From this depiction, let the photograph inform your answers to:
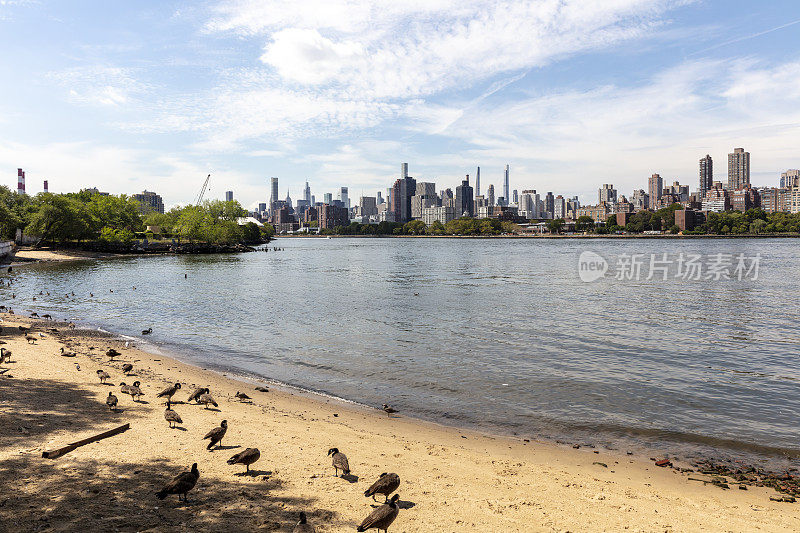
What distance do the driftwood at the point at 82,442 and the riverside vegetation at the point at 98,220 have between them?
356 feet

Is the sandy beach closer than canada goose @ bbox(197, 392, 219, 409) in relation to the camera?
Yes

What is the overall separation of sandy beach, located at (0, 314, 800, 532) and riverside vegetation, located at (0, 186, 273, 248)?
354ft

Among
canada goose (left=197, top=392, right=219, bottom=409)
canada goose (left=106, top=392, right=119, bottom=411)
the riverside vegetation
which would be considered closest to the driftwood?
canada goose (left=106, top=392, right=119, bottom=411)

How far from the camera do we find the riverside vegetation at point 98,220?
4158 inches

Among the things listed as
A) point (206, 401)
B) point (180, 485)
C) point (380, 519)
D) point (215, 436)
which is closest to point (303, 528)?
point (380, 519)

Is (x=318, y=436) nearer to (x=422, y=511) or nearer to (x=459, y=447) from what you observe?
(x=459, y=447)

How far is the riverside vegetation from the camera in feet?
→ 347

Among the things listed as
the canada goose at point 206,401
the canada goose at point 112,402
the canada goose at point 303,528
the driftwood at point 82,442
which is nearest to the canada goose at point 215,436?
the driftwood at point 82,442

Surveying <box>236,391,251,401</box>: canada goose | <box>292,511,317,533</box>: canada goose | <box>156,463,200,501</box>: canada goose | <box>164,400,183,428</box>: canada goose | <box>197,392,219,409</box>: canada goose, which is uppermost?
<box>156,463,200,501</box>: canada goose

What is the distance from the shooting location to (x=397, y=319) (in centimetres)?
3778

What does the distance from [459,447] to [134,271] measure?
79931 millimetres

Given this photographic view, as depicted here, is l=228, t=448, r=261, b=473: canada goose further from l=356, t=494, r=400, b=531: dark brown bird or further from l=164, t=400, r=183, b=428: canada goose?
l=164, t=400, r=183, b=428: canada goose

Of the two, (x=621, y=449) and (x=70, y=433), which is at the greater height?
(x=70, y=433)

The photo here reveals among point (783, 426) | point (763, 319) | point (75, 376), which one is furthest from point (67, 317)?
point (763, 319)
